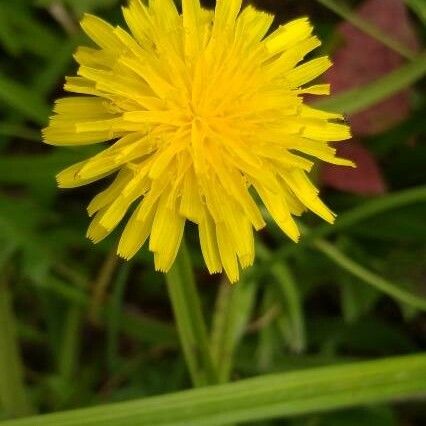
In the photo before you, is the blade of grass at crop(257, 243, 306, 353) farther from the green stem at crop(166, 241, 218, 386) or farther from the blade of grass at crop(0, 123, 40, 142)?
the blade of grass at crop(0, 123, 40, 142)

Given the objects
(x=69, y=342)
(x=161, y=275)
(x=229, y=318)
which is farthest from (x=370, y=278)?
(x=69, y=342)

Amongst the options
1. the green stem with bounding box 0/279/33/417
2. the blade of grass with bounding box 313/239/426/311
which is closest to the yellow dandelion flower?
the blade of grass with bounding box 313/239/426/311

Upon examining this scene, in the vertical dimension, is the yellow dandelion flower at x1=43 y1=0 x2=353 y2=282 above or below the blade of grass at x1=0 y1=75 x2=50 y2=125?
below

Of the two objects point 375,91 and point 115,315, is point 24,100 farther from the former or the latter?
point 375,91

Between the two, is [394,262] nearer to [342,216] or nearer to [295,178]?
[342,216]

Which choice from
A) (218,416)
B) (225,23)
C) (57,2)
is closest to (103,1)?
(57,2)

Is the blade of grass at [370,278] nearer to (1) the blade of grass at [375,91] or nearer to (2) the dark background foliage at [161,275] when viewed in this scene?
(2) the dark background foliage at [161,275]
